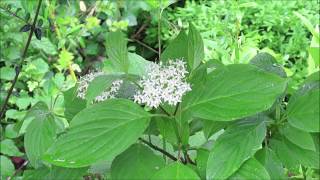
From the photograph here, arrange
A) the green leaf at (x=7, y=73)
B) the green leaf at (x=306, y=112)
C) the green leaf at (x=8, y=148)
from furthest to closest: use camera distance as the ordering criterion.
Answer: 1. the green leaf at (x=7, y=73)
2. the green leaf at (x=8, y=148)
3. the green leaf at (x=306, y=112)

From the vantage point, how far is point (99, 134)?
1.94 ft

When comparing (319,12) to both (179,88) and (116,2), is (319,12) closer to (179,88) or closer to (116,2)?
(116,2)

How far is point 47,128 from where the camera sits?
721 mm

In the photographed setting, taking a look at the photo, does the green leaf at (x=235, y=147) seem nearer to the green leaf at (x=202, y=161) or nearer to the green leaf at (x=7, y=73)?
the green leaf at (x=202, y=161)

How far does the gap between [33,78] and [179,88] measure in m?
1.55

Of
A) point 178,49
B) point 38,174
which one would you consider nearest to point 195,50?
point 178,49

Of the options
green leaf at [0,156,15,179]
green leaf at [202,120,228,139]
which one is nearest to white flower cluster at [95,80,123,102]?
green leaf at [202,120,228,139]

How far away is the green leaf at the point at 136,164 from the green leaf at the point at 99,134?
6cm

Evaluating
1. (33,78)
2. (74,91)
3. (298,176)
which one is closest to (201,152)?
(74,91)

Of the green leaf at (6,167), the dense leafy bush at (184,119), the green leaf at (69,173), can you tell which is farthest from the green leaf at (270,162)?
the green leaf at (6,167)

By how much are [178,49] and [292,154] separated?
182 mm

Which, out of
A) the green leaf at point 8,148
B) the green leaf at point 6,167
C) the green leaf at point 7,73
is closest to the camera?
the green leaf at point 6,167

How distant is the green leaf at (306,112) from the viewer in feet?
1.83

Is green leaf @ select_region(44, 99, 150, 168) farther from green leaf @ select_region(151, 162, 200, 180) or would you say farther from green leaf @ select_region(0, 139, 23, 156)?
green leaf @ select_region(0, 139, 23, 156)
